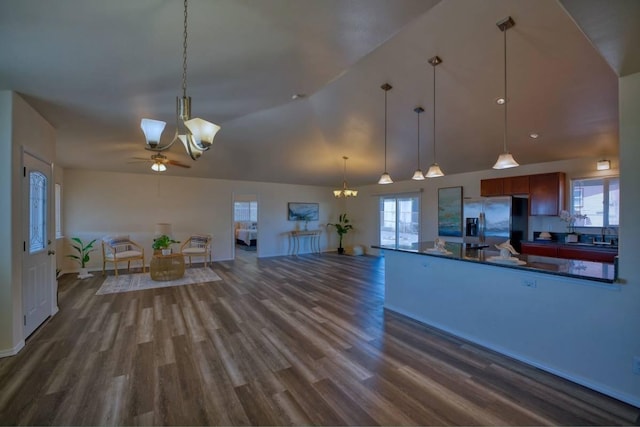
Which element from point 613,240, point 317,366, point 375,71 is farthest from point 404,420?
point 613,240

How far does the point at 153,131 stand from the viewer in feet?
6.81

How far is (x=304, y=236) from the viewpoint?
943cm

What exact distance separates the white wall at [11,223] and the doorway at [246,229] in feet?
19.1

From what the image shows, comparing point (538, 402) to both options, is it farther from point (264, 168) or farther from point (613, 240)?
point (264, 168)

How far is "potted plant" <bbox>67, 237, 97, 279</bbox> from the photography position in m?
5.86

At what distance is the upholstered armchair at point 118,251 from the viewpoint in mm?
5814

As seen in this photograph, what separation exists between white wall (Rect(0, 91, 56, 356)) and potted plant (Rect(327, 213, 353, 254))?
782 cm

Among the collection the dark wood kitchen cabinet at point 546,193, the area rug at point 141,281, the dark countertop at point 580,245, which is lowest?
the area rug at point 141,281

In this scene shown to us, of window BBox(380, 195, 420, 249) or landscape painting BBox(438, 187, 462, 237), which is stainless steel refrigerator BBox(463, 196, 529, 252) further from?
window BBox(380, 195, 420, 249)

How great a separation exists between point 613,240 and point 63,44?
292 inches

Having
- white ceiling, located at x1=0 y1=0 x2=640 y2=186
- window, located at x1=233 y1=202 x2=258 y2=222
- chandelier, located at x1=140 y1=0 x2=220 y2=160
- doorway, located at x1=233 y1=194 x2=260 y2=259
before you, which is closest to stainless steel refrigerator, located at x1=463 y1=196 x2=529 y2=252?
white ceiling, located at x1=0 y1=0 x2=640 y2=186

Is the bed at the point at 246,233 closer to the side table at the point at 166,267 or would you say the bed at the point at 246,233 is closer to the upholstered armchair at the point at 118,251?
the upholstered armchair at the point at 118,251

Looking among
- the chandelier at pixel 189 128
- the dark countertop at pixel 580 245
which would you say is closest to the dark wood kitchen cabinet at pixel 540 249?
the dark countertop at pixel 580 245

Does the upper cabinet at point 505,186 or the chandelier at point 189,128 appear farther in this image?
the upper cabinet at point 505,186
